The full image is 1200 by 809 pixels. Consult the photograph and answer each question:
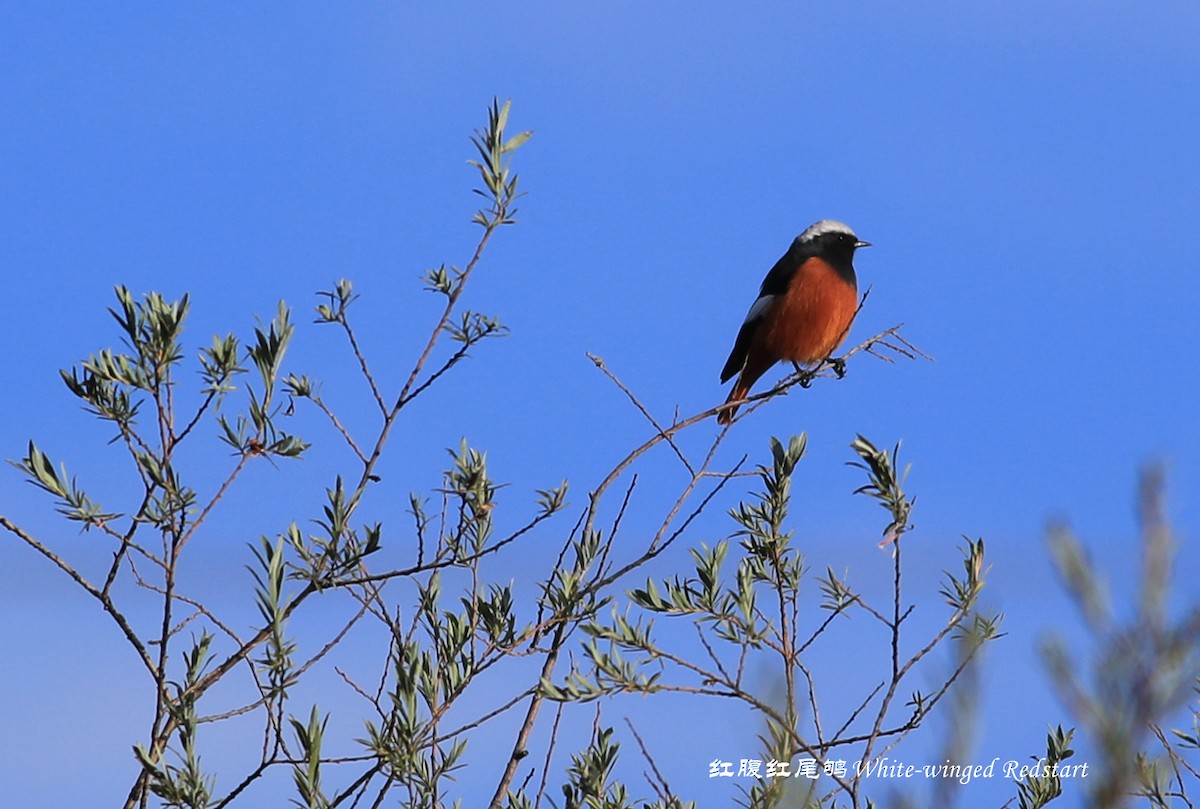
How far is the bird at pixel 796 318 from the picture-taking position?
24.6ft

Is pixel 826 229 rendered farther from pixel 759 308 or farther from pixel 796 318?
pixel 796 318

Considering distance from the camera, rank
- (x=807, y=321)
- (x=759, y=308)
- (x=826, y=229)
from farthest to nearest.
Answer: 1. (x=826, y=229)
2. (x=759, y=308)
3. (x=807, y=321)

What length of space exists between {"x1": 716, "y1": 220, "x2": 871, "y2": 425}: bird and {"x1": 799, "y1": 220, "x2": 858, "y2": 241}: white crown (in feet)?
1.56

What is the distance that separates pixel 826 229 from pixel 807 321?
4.80ft

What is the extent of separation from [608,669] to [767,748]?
1.14 ft

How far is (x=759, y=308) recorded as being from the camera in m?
7.86

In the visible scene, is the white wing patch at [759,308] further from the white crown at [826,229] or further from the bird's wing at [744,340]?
the white crown at [826,229]

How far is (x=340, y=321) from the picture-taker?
11.7ft

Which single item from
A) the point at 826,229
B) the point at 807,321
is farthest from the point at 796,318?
the point at 826,229

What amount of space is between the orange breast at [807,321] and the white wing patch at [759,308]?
0.22 ft

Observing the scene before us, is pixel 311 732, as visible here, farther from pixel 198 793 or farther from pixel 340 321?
pixel 340 321

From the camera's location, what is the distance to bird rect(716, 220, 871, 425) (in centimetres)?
750

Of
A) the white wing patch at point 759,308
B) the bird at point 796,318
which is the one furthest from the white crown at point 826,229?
the white wing patch at point 759,308

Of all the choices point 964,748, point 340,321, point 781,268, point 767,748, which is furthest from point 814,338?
point 964,748
